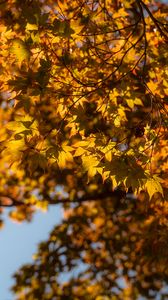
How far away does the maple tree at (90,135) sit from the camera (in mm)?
2896

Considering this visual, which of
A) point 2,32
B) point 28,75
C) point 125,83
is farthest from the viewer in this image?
point 125,83

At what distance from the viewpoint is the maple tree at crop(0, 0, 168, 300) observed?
9.50ft

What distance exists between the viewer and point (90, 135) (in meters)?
3.14

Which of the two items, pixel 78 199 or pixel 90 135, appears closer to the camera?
pixel 90 135

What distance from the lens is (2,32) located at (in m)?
3.61

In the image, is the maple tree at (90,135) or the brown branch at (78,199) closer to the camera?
the maple tree at (90,135)

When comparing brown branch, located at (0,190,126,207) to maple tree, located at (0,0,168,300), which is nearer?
maple tree, located at (0,0,168,300)

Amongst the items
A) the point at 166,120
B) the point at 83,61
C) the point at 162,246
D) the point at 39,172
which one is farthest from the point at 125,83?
the point at 39,172

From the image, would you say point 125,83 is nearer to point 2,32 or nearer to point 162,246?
point 2,32

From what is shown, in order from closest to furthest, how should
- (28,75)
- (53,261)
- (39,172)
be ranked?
(28,75) < (53,261) < (39,172)

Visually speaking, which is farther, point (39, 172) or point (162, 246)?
point (39, 172)

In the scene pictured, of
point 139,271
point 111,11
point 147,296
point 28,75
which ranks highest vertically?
point 111,11

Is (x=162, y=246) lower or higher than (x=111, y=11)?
lower

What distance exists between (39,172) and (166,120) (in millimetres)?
5636
